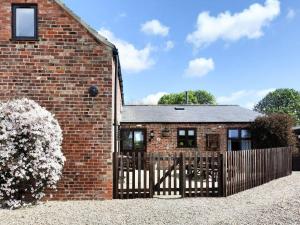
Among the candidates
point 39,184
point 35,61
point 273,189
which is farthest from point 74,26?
point 273,189

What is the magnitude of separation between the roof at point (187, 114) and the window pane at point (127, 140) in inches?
33.1

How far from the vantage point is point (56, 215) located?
9.60 m

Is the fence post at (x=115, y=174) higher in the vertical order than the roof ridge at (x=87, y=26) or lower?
lower

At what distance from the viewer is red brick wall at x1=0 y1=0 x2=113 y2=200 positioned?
11.8 m

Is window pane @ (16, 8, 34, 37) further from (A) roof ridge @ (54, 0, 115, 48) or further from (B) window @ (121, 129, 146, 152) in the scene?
(B) window @ (121, 129, 146, 152)

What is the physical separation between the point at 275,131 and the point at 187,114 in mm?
6281

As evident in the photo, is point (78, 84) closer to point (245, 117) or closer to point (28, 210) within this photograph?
point (28, 210)

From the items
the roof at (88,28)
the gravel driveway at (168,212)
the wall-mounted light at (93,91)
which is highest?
the roof at (88,28)

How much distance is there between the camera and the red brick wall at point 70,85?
11789mm

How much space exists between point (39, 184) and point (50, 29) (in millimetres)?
4614

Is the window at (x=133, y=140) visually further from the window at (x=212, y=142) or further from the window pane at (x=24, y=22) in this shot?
the window pane at (x=24, y=22)

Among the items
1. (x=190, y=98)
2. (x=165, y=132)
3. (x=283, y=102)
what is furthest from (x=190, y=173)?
Answer: (x=283, y=102)

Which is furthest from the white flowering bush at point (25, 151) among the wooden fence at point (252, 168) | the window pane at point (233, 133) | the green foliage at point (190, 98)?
Result: the green foliage at point (190, 98)

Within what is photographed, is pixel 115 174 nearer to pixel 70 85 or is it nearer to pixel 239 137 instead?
pixel 70 85
